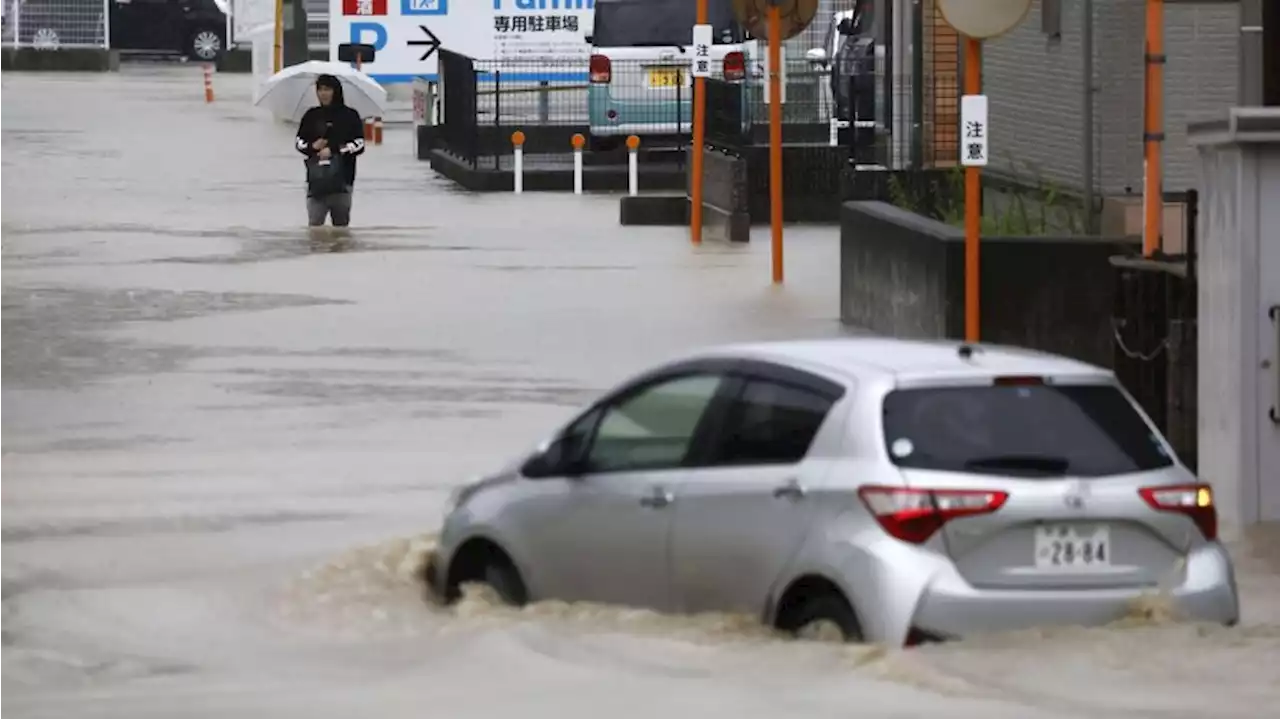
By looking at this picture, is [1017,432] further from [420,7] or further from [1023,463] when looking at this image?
[420,7]

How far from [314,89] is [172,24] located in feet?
111

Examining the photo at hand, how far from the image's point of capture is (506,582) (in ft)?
36.9

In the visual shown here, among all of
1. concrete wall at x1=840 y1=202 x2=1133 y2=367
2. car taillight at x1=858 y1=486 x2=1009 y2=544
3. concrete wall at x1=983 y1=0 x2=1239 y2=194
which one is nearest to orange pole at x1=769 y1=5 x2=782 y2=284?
concrete wall at x1=983 y1=0 x2=1239 y2=194

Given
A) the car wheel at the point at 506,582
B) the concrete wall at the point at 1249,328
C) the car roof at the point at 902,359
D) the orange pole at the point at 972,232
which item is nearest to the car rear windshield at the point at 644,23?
the orange pole at the point at 972,232

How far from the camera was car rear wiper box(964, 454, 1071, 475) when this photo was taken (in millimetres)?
9648

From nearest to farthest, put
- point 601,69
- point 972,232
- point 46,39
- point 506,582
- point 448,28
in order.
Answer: point 506,582 → point 972,232 → point 601,69 → point 448,28 → point 46,39

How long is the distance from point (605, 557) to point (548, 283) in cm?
1544

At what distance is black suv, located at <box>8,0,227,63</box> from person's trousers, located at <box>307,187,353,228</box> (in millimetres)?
41642

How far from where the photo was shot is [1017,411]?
9.84 metres

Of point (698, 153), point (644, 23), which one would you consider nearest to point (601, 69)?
point (644, 23)

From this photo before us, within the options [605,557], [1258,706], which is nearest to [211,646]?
[605,557]

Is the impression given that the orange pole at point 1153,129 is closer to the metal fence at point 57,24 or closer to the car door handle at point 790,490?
the car door handle at point 790,490

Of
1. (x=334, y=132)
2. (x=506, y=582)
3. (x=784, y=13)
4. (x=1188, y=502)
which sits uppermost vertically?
(x=784, y=13)

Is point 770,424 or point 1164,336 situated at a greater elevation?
point 770,424
